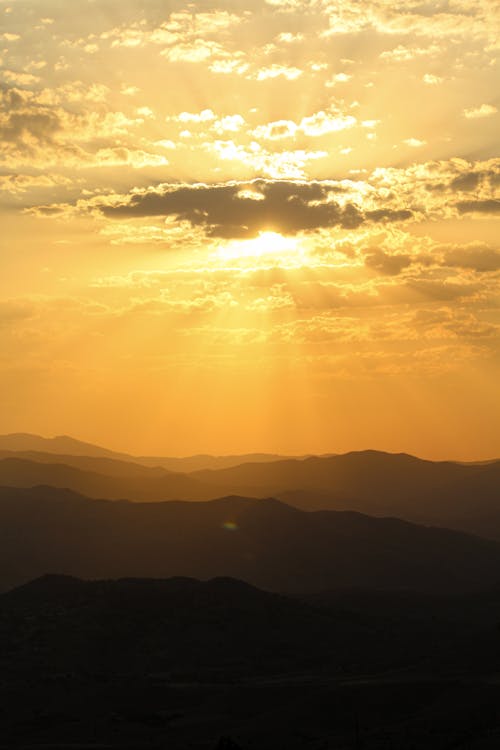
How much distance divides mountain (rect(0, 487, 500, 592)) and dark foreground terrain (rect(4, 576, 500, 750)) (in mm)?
37016

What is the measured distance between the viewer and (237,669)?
68.0 m

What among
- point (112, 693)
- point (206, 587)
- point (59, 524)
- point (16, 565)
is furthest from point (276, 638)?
point (59, 524)

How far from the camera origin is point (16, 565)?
14175 centimetres

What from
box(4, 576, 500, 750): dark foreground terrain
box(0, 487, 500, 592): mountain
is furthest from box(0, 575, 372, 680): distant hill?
box(0, 487, 500, 592): mountain

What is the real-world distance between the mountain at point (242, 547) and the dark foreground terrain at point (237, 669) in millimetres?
37016

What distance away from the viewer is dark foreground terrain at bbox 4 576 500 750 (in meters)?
49.1

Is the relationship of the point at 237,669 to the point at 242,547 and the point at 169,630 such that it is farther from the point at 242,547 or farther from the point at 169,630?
the point at 242,547

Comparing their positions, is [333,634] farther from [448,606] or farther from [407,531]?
[407,531]

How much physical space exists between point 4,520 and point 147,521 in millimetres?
26813

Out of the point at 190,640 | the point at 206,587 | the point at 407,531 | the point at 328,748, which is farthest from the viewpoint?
the point at 407,531

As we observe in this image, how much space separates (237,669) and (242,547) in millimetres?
77059

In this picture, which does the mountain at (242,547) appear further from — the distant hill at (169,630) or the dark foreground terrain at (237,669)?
the distant hill at (169,630)

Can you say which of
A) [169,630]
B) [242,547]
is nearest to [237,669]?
[169,630]

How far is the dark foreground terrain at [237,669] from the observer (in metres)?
49.1
